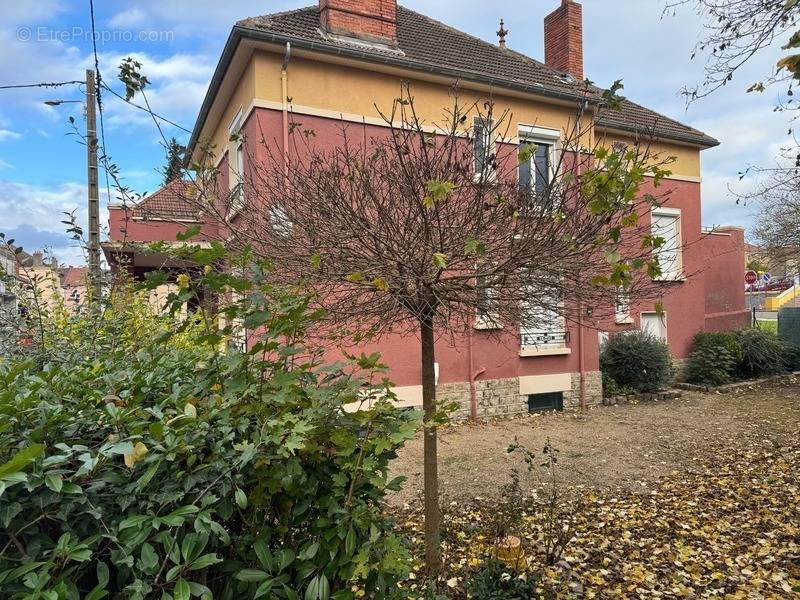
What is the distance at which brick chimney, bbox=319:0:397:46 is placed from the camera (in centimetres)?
838

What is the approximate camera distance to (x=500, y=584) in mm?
2748

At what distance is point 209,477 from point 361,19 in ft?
30.0

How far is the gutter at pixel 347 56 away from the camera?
7.11 m

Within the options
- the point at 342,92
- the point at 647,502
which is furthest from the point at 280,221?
the point at 342,92

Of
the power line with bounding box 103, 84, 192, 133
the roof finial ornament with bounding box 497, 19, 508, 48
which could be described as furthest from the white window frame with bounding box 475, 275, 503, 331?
the roof finial ornament with bounding box 497, 19, 508, 48

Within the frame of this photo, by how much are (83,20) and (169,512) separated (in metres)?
6.26

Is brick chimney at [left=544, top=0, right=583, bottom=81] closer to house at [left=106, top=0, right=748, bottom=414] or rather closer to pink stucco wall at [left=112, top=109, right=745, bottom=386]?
house at [left=106, top=0, right=748, bottom=414]

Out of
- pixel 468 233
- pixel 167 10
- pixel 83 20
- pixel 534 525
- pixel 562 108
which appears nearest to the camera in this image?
pixel 468 233

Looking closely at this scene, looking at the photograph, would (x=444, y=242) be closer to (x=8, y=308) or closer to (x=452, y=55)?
(x=8, y=308)

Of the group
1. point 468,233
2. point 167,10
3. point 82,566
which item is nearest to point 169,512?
point 82,566

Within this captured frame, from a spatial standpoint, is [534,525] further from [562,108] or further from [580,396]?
[562,108]

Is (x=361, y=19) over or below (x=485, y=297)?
over

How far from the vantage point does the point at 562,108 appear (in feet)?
31.3

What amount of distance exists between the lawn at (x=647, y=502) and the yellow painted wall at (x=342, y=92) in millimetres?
4754
